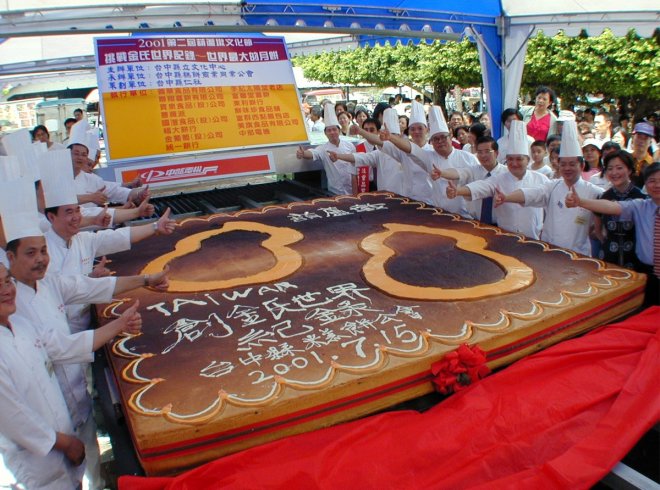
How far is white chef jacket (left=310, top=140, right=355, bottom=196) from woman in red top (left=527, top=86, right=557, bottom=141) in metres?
2.16

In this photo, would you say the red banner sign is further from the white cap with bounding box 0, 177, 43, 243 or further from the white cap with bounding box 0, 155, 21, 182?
the white cap with bounding box 0, 177, 43, 243

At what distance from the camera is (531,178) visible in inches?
138

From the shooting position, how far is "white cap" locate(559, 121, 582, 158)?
2941 millimetres

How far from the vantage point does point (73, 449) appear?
174cm

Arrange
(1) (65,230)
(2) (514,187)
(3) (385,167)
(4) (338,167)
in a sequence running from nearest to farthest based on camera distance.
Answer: (1) (65,230), (2) (514,187), (3) (385,167), (4) (338,167)

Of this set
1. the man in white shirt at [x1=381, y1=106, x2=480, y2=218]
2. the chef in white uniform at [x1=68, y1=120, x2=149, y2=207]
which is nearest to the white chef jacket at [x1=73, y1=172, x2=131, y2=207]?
the chef in white uniform at [x1=68, y1=120, x2=149, y2=207]

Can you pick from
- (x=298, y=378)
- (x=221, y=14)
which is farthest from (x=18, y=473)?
(x=221, y=14)

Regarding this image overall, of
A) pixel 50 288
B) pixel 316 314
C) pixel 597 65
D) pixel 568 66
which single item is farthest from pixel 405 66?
pixel 50 288

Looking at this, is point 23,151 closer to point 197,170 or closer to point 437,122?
point 197,170

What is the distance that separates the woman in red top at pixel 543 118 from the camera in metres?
5.58

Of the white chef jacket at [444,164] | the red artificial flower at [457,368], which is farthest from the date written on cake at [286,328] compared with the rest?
the white chef jacket at [444,164]

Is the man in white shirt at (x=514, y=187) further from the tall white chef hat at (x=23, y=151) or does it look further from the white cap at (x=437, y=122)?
the tall white chef hat at (x=23, y=151)

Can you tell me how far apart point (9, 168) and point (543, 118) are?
205 inches

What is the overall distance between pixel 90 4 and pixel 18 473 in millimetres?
4463
